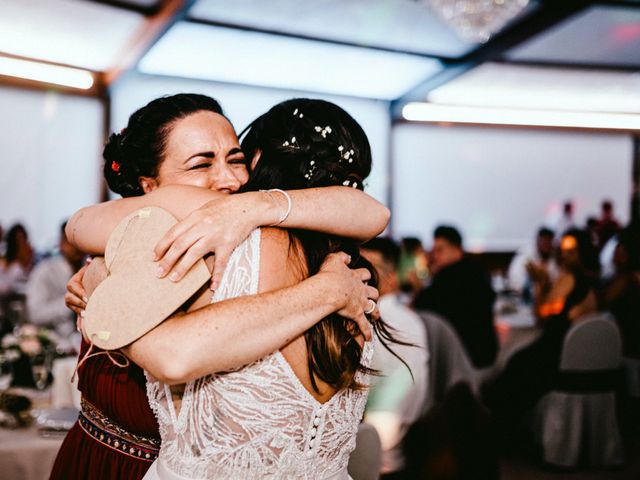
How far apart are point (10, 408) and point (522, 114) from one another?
8.76m

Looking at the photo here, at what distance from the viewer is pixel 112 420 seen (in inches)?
54.4

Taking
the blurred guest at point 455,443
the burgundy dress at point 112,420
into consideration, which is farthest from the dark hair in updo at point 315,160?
the burgundy dress at point 112,420

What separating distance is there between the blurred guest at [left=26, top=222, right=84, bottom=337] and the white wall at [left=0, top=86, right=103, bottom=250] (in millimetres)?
3223

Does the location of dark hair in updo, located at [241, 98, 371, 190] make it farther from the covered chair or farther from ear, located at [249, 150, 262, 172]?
the covered chair

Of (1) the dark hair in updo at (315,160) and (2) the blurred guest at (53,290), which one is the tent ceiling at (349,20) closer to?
(2) the blurred guest at (53,290)

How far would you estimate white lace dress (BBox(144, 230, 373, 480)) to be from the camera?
3.28 feet

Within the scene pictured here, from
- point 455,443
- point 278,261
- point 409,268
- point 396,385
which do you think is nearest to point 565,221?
point 409,268

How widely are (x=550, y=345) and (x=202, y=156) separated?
→ 11.1 ft

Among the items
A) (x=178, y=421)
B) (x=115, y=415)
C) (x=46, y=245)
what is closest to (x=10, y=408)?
(x=115, y=415)

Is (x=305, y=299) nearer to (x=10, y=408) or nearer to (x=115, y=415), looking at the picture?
(x=115, y=415)

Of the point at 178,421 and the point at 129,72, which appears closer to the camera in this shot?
the point at 178,421

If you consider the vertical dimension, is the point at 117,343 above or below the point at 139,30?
below

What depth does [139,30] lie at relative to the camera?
5.94m

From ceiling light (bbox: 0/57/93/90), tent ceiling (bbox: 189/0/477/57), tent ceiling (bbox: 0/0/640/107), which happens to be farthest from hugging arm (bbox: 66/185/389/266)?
ceiling light (bbox: 0/57/93/90)
